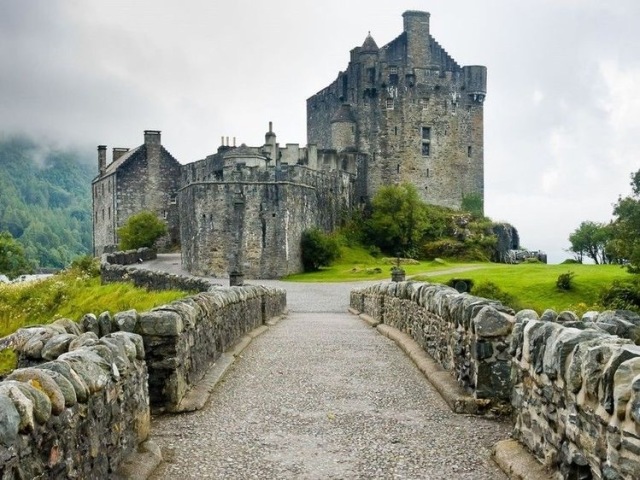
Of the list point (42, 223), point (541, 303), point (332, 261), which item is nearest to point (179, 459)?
point (541, 303)

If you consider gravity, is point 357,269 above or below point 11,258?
below

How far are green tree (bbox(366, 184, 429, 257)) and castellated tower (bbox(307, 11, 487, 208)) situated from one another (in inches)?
248

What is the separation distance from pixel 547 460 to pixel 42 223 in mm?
163797

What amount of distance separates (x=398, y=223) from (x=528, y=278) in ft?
72.9

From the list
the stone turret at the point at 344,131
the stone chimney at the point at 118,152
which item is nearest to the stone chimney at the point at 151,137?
the stone chimney at the point at 118,152

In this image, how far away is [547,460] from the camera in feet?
19.3

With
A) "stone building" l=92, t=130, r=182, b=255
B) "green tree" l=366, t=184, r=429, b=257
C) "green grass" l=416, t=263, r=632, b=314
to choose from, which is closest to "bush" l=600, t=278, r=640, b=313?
"green grass" l=416, t=263, r=632, b=314

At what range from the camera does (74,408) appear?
16.4ft

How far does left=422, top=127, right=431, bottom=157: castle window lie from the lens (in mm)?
67062

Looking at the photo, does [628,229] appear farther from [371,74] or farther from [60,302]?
[371,74]

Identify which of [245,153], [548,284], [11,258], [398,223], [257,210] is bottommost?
[548,284]

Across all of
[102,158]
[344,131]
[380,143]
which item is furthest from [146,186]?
[380,143]

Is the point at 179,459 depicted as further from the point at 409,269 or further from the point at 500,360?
the point at 409,269

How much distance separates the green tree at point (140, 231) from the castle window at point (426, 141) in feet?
72.5
